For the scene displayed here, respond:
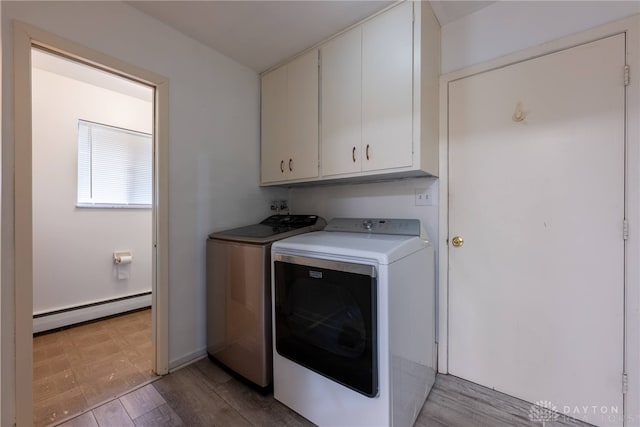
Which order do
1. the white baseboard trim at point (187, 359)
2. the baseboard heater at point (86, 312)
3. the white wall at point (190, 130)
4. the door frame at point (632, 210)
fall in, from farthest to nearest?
1. the baseboard heater at point (86, 312)
2. the white baseboard trim at point (187, 359)
3. the white wall at point (190, 130)
4. the door frame at point (632, 210)

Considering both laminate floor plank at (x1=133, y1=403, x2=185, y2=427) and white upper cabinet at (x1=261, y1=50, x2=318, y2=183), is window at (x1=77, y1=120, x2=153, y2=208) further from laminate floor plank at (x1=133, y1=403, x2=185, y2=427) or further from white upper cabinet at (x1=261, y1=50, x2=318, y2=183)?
laminate floor plank at (x1=133, y1=403, x2=185, y2=427)

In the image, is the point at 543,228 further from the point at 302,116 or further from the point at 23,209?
the point at 23,209

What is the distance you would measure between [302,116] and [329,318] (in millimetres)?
1497

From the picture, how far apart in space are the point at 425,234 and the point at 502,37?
1.28 m

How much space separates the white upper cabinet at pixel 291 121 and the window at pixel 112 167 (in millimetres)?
1722

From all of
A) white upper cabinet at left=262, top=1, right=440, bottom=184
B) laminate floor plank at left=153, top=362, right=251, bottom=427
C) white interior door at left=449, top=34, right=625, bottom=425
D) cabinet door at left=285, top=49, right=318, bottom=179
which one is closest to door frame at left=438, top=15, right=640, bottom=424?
white interior door at left=449, top=34, right=625, bottom=425

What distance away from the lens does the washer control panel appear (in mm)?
1707

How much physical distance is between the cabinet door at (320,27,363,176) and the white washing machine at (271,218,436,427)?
0.67 m

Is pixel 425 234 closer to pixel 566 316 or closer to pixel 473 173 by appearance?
pixel 473 173

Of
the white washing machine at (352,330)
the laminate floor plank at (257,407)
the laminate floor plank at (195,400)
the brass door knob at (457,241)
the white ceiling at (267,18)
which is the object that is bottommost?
the laminate floor plank at (257,407)

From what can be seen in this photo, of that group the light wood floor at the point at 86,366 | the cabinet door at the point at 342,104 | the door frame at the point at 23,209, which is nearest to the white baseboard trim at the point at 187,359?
the light wood floor at the point at 86,366

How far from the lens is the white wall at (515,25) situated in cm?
133

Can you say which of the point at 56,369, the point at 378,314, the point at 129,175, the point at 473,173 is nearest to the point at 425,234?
the point at 473,173

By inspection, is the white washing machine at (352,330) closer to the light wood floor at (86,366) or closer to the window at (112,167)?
the light wood floor at (86,366)
